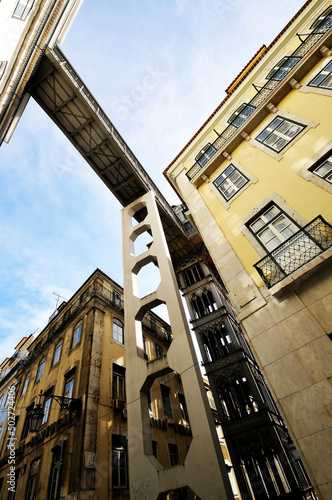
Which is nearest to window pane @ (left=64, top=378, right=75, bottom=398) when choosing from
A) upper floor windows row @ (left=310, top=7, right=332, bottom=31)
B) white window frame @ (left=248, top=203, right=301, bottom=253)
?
white window frame @ (left=248, top=203, right=301, bottom=253)

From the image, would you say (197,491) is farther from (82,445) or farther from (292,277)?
(82,445)

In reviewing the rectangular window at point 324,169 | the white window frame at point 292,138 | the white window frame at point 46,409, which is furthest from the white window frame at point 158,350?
the rectangular window at point 324,169

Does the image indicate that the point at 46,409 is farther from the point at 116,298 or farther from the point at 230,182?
the point at 230,182

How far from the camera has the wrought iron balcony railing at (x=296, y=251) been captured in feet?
21.8

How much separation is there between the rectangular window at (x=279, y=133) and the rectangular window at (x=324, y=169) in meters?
1.91

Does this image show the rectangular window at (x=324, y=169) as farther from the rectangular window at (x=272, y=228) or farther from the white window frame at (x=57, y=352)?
the white window frame at (x=57, y=352)

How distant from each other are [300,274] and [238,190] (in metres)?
5.01

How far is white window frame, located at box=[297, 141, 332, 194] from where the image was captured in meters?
7.60

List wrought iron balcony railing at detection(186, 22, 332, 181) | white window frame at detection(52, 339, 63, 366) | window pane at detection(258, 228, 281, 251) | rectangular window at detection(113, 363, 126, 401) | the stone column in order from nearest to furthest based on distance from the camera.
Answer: the stone column < window pane at detection(258, 228, 281, 251) < wrought iron balcony railing at detection(186, 22, 332, 181) < rectangular window at detection(113, 363, 126, 401) < white window frame at detection(52, 339, 63, 366)

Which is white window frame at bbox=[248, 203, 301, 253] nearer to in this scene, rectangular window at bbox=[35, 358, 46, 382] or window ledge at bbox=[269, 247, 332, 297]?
window ledge at bbox=[269, 247, 332, 297]

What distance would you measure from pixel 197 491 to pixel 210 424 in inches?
51.9

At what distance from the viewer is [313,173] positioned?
8023 millimetres

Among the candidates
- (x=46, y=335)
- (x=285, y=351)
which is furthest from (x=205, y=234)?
(x=46, y=335)

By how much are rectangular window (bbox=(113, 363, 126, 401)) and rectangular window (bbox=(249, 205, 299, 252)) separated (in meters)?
11.1
